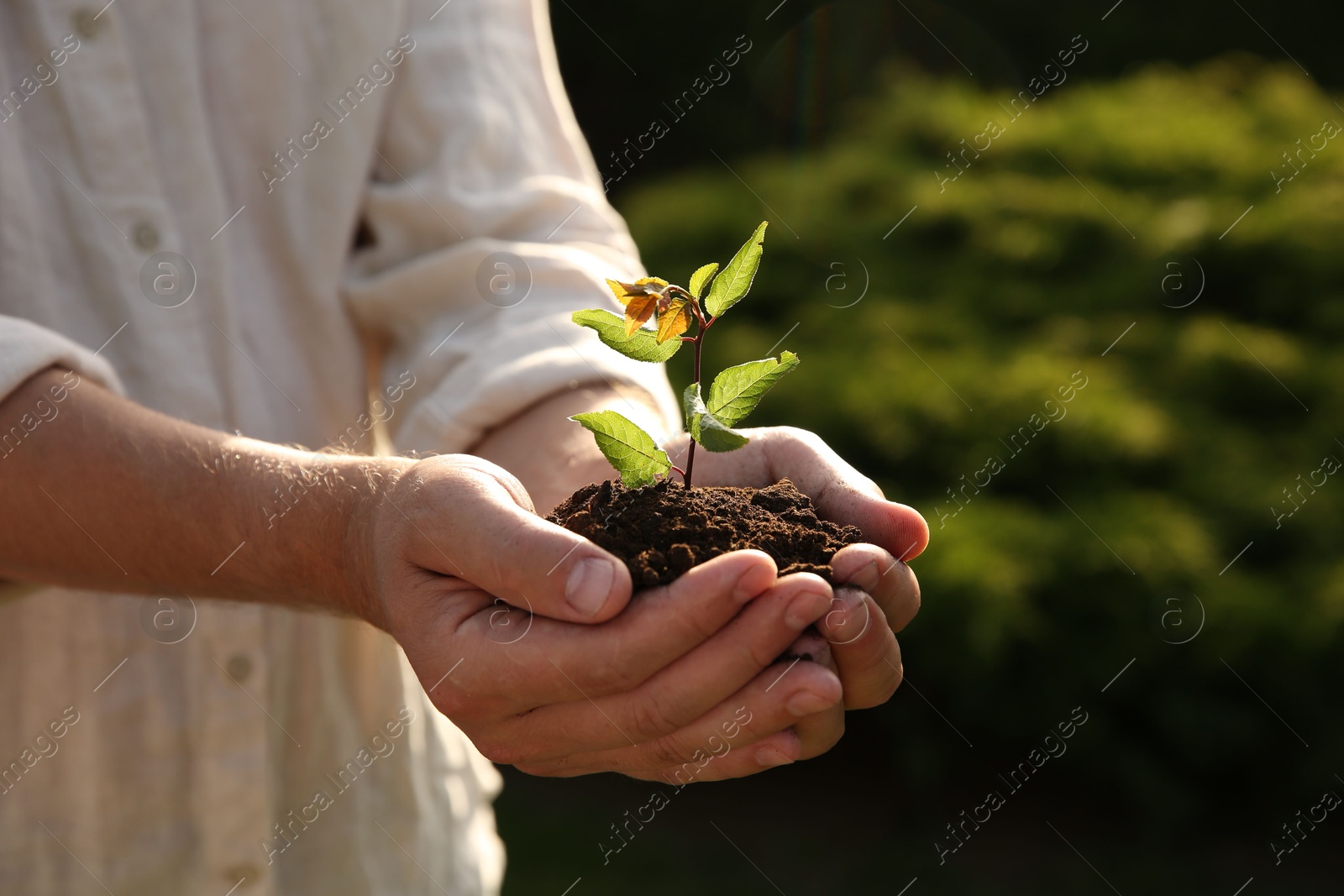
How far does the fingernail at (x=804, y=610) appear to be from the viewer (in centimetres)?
145

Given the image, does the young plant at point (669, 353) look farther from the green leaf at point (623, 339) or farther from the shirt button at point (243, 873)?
the shirt button at point (243, 873)

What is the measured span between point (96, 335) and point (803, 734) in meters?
1.51

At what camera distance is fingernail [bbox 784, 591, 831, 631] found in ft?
4.77

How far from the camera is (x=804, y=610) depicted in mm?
1456

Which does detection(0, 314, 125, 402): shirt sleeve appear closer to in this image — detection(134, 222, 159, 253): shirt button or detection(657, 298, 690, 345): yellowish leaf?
detection(134, 222, 159, 253): shirt button

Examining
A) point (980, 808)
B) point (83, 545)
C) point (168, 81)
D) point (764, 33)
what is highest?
point (168, 81)

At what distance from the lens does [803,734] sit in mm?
1606

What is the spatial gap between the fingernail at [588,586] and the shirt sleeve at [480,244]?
0.66 m

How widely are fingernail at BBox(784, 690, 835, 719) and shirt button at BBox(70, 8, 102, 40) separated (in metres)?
1.76

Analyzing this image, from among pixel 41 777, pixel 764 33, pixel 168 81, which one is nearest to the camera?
pixel 41 777

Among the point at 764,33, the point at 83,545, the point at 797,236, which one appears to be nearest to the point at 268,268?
the point at 83,545

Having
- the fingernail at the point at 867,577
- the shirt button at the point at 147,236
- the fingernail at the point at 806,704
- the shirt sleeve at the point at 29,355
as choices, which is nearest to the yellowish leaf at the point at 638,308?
the fingernail at the point at 867,577

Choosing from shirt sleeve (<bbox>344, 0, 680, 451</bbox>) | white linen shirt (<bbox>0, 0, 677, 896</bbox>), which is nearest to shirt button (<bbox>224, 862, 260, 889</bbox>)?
white linen shirt (<bbox>0, 0, 677, 896</bbox>)

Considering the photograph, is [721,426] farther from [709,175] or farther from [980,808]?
[709,175]
